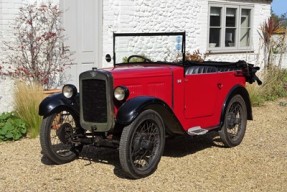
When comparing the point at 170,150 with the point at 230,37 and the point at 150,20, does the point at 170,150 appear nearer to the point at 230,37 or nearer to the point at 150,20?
the point at 150,20

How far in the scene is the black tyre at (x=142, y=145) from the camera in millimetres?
5312

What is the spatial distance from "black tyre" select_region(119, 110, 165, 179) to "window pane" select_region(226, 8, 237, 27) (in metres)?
8.82

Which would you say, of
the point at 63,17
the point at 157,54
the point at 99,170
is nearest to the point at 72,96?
the point at 99,170

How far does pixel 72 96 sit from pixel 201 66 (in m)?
1.97

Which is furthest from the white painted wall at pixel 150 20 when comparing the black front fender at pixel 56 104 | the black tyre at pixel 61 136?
the black front fender at pixel 56 104

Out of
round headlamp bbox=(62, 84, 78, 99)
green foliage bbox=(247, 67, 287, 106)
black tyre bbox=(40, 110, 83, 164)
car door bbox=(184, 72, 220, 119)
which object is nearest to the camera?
black tyre bbox=(40, 110, 83, 164)

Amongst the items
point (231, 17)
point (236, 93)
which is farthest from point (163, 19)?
point (236, 93)

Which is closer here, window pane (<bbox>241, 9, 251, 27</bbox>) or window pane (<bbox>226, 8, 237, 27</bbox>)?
window pane (<bbox>226, 8, 237, 27</bbox>)

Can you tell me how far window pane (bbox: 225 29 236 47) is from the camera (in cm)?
1396

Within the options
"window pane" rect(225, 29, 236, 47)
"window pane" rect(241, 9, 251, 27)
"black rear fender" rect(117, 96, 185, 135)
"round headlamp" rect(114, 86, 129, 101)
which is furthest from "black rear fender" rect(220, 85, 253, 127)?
"window pane" rect(241, 9, 251, 27)

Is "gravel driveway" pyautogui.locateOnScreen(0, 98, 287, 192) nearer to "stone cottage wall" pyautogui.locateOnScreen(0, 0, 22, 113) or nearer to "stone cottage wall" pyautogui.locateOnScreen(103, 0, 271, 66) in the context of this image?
"stone cottage wall" pyautogui.locateOnScreen(0, 0, 22, 113)

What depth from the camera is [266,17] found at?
15.1m

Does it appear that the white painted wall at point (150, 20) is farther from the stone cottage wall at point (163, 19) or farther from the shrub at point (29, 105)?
the shrub at point (29, 105)

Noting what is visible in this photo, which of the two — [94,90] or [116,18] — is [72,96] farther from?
[116,18]
